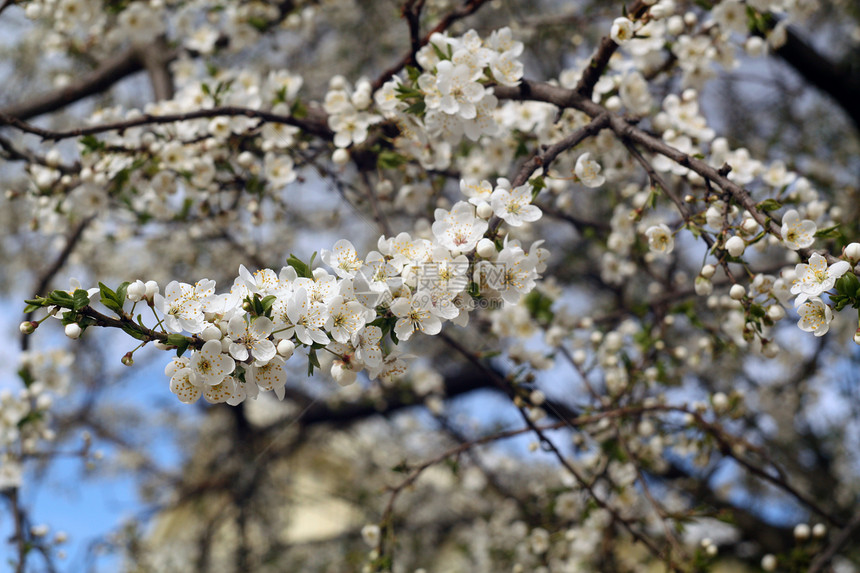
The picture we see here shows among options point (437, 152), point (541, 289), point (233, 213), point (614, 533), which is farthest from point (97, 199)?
point (614, 533)

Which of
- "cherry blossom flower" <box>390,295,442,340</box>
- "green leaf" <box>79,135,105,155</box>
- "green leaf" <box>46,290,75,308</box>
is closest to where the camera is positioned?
"green leaf" <box>46,290,75,308</box>

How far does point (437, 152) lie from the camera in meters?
2.07

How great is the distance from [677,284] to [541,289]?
86 centimetres

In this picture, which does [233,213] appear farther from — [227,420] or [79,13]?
[227,420]

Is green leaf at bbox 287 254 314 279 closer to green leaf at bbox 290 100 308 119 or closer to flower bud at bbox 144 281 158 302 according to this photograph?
flower bud at bbox 144 281 158 302

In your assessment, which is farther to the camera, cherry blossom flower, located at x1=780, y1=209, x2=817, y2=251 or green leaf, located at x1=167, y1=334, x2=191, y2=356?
cherry blossom flower, located at x1=780, y1=209, x2=817, y2=251

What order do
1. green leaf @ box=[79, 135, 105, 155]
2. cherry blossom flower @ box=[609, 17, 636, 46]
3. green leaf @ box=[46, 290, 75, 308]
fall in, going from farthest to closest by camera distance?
green leaf @ box=[79, 135, 105, 155]
cherry blossom flower @ box=[609, 17, 636, 46]
green leaf @ box=[46, 290, 75, 308]

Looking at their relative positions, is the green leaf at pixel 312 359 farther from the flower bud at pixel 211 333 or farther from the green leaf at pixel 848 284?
the green leaf at pixel 848 284

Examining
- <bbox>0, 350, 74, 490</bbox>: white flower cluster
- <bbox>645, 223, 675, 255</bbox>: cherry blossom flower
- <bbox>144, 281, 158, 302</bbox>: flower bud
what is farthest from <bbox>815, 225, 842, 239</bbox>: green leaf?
<bbox>0, 350, 74, 490</bbox>: white flower cluster

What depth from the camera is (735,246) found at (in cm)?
135

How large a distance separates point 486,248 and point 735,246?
571mm

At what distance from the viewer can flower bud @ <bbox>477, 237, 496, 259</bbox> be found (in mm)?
1232

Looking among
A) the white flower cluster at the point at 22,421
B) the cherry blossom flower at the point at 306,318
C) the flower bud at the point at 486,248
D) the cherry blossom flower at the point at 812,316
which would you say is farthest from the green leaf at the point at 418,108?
the white flower cluster at the point at 22,421

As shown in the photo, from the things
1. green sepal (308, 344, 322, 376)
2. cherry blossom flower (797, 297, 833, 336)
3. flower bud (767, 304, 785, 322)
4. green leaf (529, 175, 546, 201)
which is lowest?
flower bud (767, 304, 785, 322)
